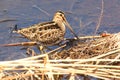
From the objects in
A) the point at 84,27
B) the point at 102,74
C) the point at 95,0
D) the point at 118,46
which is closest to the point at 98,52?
the point at 118,46

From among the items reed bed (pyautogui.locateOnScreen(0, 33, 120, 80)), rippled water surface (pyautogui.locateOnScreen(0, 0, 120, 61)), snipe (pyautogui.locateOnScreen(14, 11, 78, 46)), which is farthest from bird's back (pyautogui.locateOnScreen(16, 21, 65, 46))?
rippled water surface (pyautogui.locateOnScreen(0, 0, 120, 61))

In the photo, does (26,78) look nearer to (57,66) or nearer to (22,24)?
(57,66)

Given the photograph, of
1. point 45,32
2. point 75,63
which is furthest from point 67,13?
point 75,63

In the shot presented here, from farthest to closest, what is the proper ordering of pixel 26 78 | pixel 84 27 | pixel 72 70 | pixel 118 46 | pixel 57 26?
pixel 84 27
pixel 57 26
pixel 118 46
pixel 26 78
pixel 72 70

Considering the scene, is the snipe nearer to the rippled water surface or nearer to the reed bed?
the reed bed

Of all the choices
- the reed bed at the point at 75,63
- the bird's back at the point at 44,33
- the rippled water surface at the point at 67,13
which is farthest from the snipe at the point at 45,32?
the rippled water surface at the point at 67,13

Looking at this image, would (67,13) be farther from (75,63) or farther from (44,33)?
(75,63)

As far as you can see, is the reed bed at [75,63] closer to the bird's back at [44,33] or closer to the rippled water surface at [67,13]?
the bird's back at [44,33]
